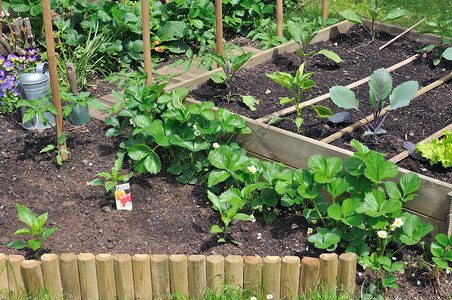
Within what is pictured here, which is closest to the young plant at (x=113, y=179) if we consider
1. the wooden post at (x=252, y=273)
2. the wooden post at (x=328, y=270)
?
the wooden post at (x=252, y=273)

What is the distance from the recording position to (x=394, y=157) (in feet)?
11.5

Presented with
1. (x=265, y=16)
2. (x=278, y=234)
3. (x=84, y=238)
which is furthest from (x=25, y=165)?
(x=265, y=16)

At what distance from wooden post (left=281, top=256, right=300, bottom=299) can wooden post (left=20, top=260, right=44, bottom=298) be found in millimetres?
1158

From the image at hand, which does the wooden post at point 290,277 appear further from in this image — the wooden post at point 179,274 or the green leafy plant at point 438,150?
the green leafy plant at point 438,150

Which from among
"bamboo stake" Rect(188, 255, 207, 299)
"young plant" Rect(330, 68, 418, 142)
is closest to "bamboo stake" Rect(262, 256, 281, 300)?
"bamboo stake" Rect(188, 255, 207, 299)

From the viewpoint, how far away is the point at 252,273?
2844 millimetres

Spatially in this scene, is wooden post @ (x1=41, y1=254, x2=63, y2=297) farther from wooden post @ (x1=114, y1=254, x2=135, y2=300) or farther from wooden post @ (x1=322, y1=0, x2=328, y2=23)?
wooden post @ (x1=322, y1=0, x2=328, y2=23)

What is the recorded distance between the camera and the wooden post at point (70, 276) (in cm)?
285

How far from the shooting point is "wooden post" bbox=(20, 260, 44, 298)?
2.85 meters

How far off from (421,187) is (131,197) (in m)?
1.70

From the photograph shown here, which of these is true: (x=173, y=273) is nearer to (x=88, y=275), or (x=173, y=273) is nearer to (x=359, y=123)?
(x=88, y=275)

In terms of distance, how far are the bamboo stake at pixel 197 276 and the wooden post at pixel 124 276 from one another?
0.93 ft

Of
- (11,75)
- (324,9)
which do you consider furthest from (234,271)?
(324,9)

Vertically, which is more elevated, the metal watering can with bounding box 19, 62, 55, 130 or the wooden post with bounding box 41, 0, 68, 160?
the wooden post with bounding box 41, 0, 68, 160
